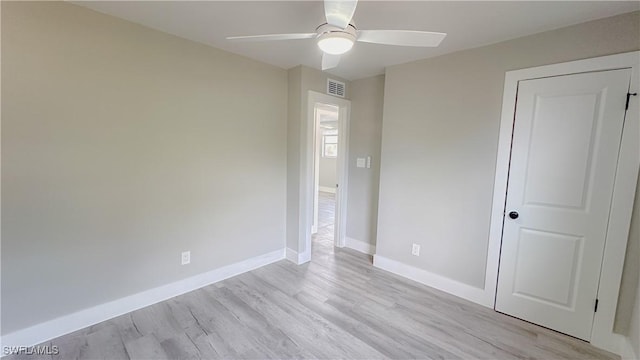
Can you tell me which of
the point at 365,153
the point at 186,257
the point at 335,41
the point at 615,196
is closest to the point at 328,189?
the point at 365,153

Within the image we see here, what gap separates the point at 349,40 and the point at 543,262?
241 centimetres

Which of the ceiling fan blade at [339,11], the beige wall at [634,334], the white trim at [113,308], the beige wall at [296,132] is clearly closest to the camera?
the ceiling fan blade at [339,11]

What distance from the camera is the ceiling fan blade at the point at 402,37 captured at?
1.52 m

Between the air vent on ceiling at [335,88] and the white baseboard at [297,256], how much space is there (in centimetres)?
214

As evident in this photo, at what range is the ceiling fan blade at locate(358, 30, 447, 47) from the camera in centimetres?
152

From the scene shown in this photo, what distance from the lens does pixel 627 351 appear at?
1808 millimetres

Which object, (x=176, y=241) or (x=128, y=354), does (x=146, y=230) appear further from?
(x=128, y=354)

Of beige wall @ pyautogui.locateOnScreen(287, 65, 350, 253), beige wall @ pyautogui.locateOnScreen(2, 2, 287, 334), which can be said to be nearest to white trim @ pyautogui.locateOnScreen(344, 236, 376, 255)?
beige wall @ pyautogui.locateOnScreen(287, 65, 350, 253)

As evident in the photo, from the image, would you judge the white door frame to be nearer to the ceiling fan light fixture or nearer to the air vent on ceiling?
the air vent on ceiling

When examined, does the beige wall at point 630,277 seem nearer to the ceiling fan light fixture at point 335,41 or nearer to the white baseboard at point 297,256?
the ceiling fan light fixture at point 335,41

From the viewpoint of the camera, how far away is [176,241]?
2496 millimetres

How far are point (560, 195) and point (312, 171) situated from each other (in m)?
2.46

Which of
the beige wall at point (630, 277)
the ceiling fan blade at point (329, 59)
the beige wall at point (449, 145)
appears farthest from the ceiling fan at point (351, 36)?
the beige wall at point (630, 277)

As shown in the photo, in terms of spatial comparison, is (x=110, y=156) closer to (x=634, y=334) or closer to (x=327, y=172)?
(x=634, y=334)
